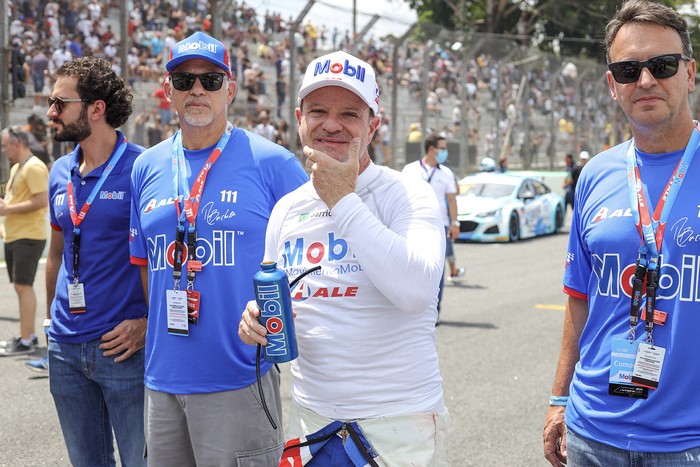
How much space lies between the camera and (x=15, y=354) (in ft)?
25.2

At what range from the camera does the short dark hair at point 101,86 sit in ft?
12.8

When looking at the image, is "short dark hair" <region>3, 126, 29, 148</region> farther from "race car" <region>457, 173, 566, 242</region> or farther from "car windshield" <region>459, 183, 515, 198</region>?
"car windshield" <region>459, 183, 515, 198</region>

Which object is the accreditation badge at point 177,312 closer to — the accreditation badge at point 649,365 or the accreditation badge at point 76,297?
the accreditation badge at point 76,297

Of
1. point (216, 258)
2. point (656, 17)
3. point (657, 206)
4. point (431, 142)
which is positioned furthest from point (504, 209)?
point (657, 206)

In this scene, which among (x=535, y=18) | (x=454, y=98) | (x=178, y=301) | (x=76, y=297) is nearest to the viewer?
(x=178, y=301)

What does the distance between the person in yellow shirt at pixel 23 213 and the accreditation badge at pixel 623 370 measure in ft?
20.6

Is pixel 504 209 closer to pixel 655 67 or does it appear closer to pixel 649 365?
pixel 655 67

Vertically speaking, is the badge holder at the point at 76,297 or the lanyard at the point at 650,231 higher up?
the lanyard at the point at 650,231

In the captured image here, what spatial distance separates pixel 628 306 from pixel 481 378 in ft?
15.3

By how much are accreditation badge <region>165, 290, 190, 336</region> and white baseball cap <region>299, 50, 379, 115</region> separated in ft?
3.20

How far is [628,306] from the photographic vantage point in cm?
261

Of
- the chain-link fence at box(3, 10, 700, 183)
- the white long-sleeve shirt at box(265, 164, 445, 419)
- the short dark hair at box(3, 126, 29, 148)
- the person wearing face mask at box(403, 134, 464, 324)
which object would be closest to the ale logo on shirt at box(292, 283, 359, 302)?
the white long-sleeve shirt at box(265, 164, 445, 419)

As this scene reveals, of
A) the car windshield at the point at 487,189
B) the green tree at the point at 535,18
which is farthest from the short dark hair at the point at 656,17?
the green tree at the point at 535,18

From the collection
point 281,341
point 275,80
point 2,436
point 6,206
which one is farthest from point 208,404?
point 275,80
